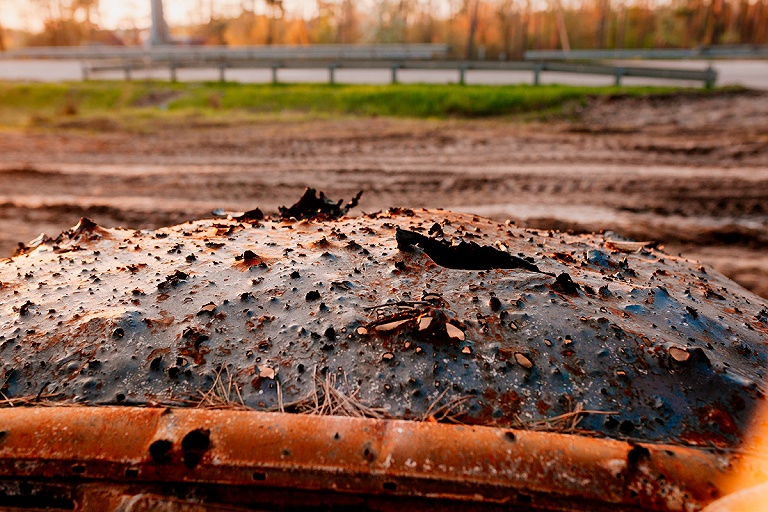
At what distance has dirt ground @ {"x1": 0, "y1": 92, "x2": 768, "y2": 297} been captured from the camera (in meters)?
7.70

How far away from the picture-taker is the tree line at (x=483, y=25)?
4441 centimetres

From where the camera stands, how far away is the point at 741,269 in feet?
20.2

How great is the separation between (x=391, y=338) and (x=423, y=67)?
58.6 feet

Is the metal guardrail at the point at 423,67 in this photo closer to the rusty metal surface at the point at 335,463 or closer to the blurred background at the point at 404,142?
the blurred background at the point at 404,142

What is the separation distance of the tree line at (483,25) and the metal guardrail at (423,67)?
2392cm

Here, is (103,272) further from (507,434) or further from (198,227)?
(507,434)

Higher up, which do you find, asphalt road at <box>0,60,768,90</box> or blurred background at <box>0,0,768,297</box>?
asphalt road at <box>0,60,768,90</box>

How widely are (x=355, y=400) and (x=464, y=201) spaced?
690cm

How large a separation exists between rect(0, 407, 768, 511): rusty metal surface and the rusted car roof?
14cm

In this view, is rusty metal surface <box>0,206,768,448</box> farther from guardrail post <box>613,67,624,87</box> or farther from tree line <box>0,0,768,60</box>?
tree line <box>0,0,768,60</box>

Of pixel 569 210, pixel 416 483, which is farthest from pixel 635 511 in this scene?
pixel 569 210

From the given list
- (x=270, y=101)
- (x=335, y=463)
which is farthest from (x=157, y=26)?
(x=335, y=463)

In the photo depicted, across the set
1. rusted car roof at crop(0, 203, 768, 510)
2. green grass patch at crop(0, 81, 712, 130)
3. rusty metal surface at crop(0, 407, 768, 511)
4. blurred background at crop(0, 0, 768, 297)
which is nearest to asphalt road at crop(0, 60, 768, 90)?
blurred background at crop(0, 0, 768, 297)

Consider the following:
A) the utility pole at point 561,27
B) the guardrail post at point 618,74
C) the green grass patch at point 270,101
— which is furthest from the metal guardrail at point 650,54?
the utility pole at point 561,27
